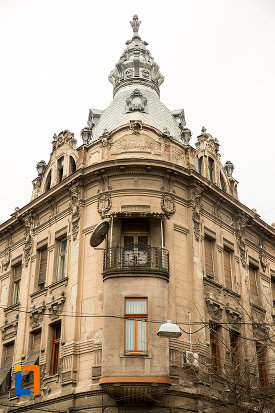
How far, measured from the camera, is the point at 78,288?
23625mm

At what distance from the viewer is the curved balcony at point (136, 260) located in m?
22.2

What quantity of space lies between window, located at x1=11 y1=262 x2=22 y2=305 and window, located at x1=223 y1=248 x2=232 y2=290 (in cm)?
1023

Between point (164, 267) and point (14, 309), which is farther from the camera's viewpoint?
point (14, 309)

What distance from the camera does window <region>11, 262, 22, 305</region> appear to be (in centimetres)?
2869

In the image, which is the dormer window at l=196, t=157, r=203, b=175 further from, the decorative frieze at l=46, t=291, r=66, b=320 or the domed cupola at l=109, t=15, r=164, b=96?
the decorative frieze at l=46, t=291, r=66, b=320

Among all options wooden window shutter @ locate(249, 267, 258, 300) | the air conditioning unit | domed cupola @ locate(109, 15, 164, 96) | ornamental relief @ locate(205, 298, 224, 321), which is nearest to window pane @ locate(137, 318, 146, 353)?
the air conditioning unit

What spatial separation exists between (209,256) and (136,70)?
12552mm


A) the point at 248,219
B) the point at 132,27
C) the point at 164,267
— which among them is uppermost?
the point at 132,27

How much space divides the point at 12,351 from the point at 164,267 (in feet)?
30.2

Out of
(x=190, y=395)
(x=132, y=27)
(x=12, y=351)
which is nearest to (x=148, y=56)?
(x=132, y=27)

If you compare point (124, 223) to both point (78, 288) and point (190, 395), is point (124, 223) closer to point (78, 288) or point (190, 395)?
point (78, 288)

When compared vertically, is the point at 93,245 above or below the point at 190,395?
above

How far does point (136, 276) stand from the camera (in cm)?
2209

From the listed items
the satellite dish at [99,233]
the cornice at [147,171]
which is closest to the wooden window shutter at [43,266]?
the cornice at [147,171]
